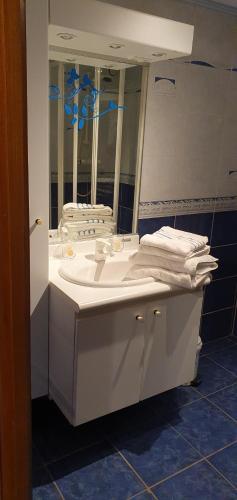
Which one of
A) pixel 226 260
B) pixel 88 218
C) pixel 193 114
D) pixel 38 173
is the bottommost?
pixel 226 260

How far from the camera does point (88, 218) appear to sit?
6.64 ft

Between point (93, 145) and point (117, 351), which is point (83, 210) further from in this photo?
point (117, 351)

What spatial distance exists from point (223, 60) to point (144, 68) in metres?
0.56

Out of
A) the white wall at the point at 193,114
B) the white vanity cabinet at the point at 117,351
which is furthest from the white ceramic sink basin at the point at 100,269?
the white wall at the point at 193,114

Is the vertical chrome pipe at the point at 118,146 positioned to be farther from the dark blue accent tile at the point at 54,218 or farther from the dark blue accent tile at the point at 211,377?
the dark blue accent tile at the point at 211,377

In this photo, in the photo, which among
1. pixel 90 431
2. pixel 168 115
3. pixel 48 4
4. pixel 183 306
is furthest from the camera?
pixel 168 115

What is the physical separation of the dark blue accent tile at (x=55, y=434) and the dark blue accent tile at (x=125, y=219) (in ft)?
3.16

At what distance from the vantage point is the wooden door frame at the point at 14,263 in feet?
2.15

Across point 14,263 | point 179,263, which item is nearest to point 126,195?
point 179,263

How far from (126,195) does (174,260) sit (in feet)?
1.82

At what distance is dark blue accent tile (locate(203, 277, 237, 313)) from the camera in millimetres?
2713

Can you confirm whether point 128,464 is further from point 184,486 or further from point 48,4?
point 48,4

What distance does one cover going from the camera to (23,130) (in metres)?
Answer: 0.70

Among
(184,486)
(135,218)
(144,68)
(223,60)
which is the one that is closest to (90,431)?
(184,486)
